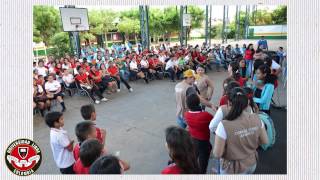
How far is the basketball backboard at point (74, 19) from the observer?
25.6 feet

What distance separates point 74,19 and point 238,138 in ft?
25.8

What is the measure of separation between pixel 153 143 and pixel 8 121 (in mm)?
2308

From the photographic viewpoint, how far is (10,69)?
7.88ft

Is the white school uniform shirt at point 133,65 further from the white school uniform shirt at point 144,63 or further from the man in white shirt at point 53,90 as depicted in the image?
the man in white shirt at point 53,90

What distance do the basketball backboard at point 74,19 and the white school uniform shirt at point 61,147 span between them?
599 cm

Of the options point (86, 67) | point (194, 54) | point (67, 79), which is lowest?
point (67, 79)

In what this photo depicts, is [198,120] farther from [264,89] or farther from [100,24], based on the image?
[100,24]

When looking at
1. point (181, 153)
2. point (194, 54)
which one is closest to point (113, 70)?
point (194, 54)

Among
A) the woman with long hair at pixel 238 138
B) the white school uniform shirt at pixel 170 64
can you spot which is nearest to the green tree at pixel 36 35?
the woman with long hair at pixel 238 138

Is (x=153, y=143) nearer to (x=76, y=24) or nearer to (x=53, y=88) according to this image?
(x=53, y=88)

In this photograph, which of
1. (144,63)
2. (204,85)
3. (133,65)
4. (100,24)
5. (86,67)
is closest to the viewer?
(204,85)

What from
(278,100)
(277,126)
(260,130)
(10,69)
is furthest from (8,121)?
(278,100)

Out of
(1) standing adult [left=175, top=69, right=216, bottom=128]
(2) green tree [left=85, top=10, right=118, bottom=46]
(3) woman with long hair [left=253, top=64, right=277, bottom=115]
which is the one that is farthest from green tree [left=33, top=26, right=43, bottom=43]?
(2) green tree [left=85, top=10, right=118, bottom=46]

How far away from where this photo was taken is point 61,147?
98.6 inches
